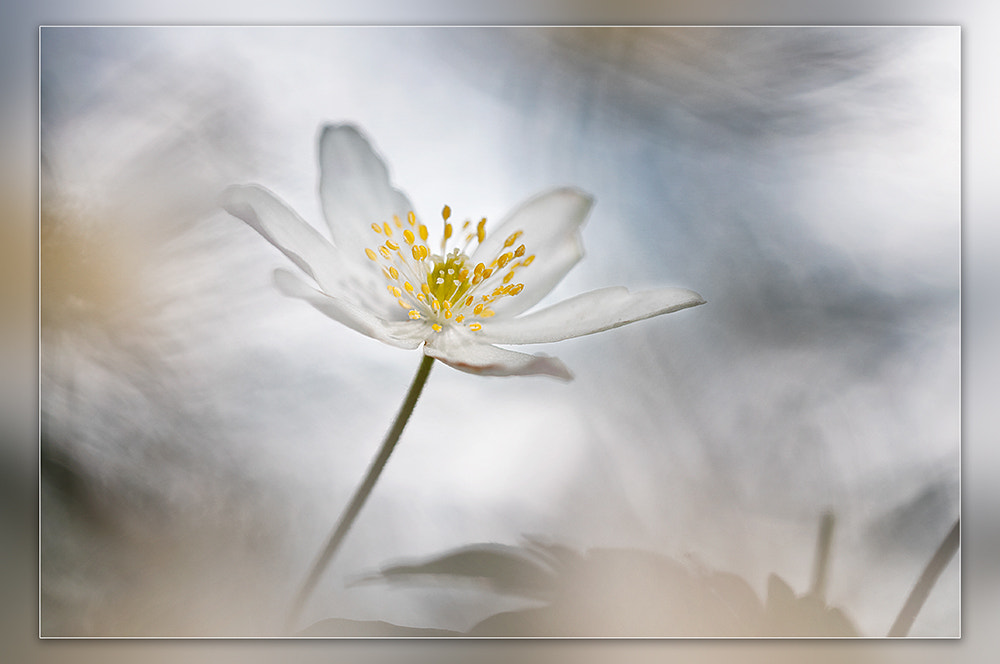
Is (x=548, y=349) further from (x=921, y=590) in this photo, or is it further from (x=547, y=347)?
(x=921, y=590)

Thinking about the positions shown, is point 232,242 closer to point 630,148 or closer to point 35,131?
point 35,131

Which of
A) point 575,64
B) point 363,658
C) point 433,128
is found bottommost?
point 363,658

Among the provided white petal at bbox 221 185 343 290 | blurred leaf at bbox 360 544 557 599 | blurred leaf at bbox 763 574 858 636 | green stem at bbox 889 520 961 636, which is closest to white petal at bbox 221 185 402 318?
white petal at bbox 221 185 343 290

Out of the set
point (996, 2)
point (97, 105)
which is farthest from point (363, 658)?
point (996, 2)

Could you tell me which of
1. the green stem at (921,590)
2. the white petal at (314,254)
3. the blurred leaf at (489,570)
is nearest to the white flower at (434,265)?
the white petal at (314,254)

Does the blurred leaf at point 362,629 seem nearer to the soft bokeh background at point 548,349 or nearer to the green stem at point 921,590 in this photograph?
the soft bokeh background at point 548,349

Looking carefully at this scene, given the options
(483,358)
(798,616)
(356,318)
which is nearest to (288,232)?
(356,318)

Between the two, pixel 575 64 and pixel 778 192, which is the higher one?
pixel 575 64
